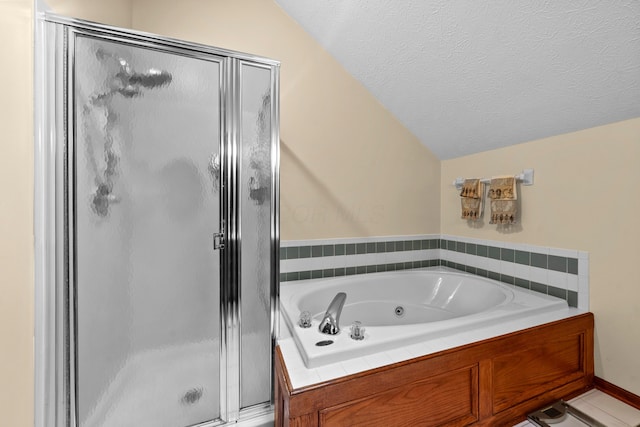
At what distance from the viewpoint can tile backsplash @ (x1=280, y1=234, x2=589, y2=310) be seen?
1.73 m

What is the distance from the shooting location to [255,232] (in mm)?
1250

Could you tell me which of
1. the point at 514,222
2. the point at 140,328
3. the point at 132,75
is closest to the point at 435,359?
the point at 140,328

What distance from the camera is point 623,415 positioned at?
1374 millimetres

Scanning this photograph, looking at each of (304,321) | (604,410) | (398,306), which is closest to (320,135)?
(304,321)

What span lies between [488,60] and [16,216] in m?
2.25

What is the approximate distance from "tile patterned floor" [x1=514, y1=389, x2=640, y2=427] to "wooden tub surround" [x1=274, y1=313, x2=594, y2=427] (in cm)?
4

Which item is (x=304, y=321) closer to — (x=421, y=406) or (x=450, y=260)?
(x=421, y=406)

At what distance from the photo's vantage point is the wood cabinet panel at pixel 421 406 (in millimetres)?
1032

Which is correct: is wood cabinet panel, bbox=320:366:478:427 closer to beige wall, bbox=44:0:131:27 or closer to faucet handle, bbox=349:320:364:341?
faucet handle, bbox=349:320:364:341

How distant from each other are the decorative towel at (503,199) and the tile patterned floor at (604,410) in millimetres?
1084

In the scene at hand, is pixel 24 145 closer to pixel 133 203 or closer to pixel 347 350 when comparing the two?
pixel 133 203

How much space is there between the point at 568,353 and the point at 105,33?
2682 mm

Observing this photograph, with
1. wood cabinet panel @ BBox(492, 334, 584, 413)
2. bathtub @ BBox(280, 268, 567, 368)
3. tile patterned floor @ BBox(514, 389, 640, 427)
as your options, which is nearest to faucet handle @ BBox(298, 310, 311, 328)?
bathtub @ BBox(280, 268, 567, 368)

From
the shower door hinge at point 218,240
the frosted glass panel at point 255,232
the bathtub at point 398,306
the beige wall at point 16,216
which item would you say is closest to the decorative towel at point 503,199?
the bathtub at point 398,306
